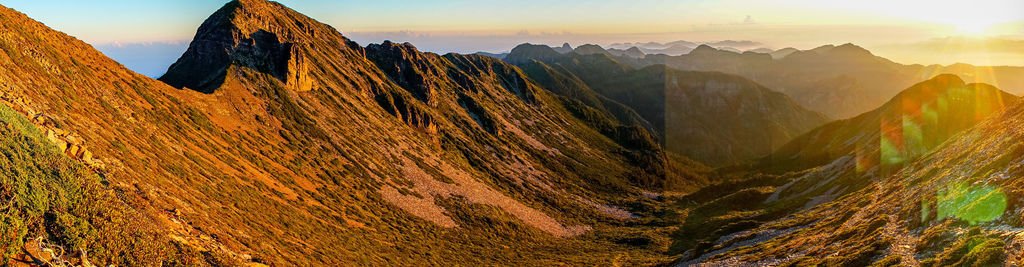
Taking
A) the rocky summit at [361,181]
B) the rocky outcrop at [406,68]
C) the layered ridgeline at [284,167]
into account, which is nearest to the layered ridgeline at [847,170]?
the rocky summit at [361,181]

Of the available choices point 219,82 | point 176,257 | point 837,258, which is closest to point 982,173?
point 837,258

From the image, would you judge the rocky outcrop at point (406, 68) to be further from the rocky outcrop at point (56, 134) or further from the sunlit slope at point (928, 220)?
the rocky outcrop at point (56, 134)

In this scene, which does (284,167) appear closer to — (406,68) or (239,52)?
(239,52)

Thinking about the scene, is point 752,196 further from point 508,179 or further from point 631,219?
point 508,179

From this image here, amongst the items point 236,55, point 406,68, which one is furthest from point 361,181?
point 406,68

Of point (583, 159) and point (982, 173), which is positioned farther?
point (583, 159)

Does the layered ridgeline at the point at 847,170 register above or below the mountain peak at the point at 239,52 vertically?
below
